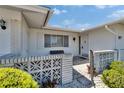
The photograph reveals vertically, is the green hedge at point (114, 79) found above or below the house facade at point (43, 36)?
below

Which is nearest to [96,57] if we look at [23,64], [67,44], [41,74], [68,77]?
[68,77]

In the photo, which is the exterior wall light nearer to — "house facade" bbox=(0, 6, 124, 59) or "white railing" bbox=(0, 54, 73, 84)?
"house facade" bbox=(0, 6, 124, 59)

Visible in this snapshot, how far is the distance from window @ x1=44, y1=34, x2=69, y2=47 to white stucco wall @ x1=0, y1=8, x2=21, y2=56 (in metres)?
7.18

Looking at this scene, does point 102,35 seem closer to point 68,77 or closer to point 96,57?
point 96,57

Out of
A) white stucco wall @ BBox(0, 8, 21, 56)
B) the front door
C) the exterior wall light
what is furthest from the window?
the exterior wall light

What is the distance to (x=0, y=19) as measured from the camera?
205 inches

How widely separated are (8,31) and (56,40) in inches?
332

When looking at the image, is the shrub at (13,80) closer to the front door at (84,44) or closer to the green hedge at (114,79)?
the green hedge at (114,79)

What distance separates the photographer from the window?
12.8 metres

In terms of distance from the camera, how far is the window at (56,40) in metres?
12.8

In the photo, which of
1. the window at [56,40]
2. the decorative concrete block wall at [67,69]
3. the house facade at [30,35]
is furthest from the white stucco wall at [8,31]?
the window at [56,40]

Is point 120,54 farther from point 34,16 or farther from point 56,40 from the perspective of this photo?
point 34,16

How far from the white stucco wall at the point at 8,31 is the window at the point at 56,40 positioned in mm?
7184

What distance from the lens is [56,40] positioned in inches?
539
